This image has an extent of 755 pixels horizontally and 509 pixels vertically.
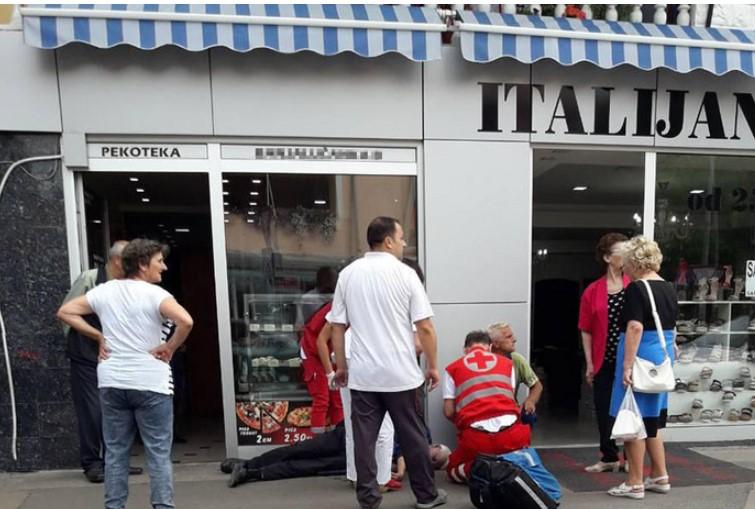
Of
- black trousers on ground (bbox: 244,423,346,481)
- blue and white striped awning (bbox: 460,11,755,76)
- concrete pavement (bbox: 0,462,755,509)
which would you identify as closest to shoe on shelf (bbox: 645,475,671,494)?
concrete pavement (bbox: 0,462,755,509)

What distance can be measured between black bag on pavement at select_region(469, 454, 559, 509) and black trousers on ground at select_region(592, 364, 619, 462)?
1.04 metres

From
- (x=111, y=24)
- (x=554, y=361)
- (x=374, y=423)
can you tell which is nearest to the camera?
(x=374, y=423)

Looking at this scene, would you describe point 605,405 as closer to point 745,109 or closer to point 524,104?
point 524,104

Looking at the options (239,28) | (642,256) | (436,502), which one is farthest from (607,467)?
(239,28)

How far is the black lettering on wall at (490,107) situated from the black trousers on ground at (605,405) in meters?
2.03

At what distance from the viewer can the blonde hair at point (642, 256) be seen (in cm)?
308

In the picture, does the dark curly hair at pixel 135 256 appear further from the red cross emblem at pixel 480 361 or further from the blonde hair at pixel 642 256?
the blonde hair at pixel 642 256

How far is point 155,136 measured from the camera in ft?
12.7

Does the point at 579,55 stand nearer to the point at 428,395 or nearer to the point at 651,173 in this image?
the point at 651,173

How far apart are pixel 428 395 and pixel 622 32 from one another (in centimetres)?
329

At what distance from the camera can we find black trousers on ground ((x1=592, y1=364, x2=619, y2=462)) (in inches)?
141

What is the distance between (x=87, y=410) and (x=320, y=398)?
162cm

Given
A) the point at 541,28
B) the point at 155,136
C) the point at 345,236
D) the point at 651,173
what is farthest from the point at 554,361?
the point at 155,136

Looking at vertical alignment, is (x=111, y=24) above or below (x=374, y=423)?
above
